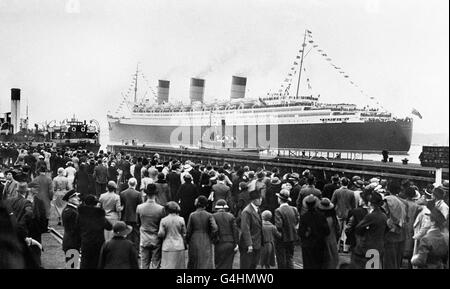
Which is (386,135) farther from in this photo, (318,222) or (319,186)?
(318,222)

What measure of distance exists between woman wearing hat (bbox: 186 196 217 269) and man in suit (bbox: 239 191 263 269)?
0.53 m

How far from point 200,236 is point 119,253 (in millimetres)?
1691

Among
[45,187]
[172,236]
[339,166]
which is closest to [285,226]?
[172,236]

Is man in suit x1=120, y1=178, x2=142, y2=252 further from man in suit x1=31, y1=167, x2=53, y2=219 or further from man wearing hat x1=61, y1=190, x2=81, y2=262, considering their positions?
man in suit x1=31, y1=167, x2=53, y2=219

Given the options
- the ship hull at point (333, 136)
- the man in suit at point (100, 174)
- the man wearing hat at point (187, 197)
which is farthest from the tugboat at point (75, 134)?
the man wearing hat at point (187, 197)

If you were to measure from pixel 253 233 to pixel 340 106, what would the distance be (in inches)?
1943

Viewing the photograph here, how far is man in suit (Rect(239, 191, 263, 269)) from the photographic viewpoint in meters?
7.89

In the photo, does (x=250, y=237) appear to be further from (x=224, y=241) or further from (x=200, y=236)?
(x=200, y=236)

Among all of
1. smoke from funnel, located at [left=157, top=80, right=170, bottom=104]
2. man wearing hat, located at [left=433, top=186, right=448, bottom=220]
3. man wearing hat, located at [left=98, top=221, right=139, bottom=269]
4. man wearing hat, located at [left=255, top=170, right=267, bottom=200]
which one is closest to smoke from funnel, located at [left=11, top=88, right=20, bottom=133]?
man wearing hat, located at [left=255, top=170, right=267, bottom=200]

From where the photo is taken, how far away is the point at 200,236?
755 cm

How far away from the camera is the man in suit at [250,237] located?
25.9 ft

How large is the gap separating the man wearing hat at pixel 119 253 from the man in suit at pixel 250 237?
7.04ft

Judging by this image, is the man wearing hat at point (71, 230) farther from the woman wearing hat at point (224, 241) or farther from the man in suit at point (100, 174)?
the man in suit at point (100, 174)
